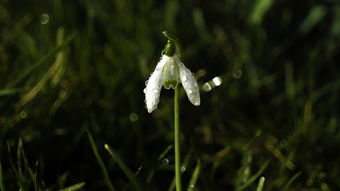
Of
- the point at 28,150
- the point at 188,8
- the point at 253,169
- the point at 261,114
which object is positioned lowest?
the point at 253,169

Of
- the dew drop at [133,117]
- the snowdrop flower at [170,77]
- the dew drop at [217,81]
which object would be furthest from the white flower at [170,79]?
the dew drop at [217,81]

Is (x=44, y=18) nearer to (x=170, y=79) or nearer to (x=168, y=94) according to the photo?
(x=168, y=94)

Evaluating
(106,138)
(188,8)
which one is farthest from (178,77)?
(188,8)

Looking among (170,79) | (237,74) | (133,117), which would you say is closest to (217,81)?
(237,74)

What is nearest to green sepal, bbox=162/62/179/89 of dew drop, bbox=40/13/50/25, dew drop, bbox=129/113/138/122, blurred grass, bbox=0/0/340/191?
blurred grass, bbox=0/0/340/191

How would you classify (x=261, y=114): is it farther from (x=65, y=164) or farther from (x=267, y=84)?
(x=65, y=164)

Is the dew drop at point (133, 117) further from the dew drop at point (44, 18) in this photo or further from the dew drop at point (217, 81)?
the dew drop at point (44, 18)
